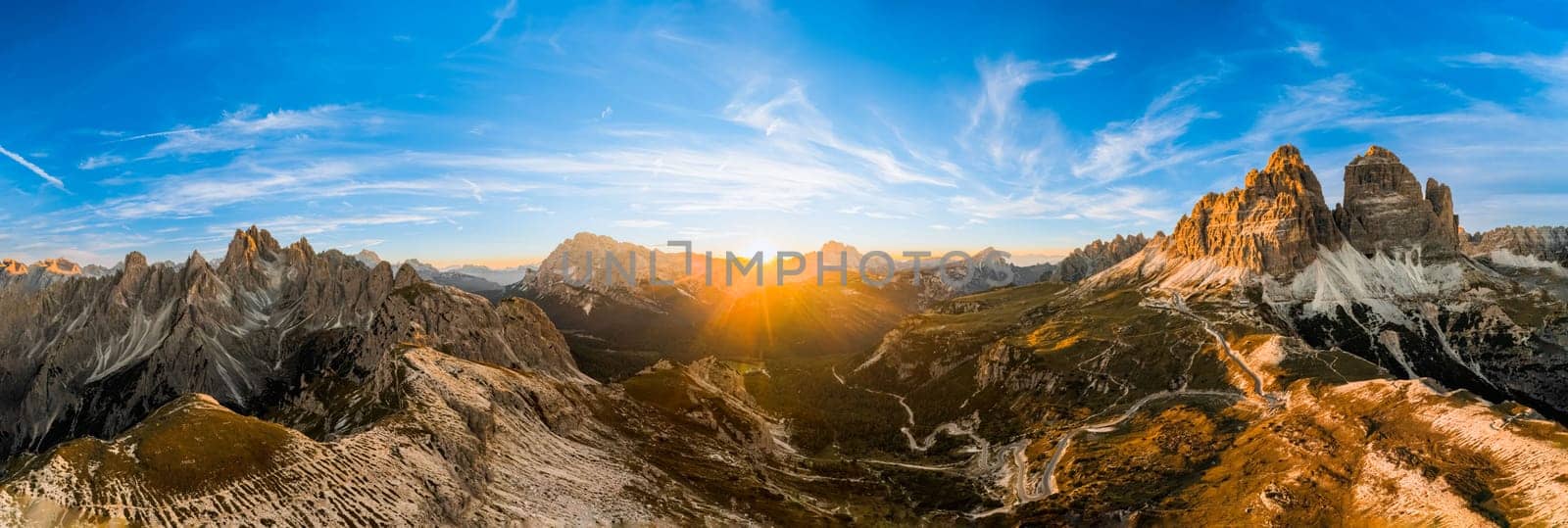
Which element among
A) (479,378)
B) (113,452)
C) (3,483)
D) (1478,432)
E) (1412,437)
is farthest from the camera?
(479,378)

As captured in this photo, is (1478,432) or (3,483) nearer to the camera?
(3,483)

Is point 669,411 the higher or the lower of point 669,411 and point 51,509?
the lower

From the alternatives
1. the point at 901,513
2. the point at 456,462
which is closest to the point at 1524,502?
the point at 901,513

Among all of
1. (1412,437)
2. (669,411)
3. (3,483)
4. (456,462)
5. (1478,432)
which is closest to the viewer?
(3,483)

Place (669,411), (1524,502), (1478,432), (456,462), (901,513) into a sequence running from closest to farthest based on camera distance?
(1524,502)
(456,462)
(1478,432)
(901,513)
(669,411)

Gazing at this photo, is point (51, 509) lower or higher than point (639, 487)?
higher

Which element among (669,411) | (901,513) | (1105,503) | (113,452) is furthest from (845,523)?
(113,452)

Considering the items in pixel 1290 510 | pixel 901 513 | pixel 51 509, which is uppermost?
pixel 51 509

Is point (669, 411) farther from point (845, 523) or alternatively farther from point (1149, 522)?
point (1149, 522)

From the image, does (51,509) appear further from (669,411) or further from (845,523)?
(669,411)
